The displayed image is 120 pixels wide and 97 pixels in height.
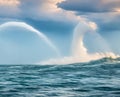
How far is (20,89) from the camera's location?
110938 mm

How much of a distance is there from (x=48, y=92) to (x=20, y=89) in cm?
1135

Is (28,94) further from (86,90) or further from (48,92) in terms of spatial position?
(86,90)

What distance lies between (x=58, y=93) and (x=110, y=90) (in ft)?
49.9

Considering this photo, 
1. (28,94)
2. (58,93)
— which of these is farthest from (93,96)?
(28,94)

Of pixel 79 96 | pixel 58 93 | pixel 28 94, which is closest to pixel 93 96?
pixel 79 96

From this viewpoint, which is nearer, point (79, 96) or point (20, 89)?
point (79, 96)

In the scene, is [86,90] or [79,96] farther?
[86,90]

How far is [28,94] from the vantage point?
321 ft

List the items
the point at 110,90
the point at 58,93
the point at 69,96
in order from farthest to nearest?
the point at 110,90 → the point at 58,93 → the point at 69,96

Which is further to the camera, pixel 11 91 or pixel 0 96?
pixel 11 91

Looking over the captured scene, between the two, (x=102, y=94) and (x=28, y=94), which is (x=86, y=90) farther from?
(x=28, y=94)

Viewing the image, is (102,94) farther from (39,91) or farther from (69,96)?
(39,91)

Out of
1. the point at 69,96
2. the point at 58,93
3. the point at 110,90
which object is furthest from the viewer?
the point at 110,90

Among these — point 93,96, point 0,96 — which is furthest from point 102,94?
point 0,96
